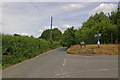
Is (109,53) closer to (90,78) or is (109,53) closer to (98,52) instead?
(98,52)

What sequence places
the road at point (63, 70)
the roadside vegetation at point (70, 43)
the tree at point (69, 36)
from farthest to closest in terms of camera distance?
the tree at point (69, 36) < the roadside vegetation at point (70, 43) < the road at point (63, 70)

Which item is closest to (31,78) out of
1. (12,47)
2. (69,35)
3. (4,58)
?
(4,58)

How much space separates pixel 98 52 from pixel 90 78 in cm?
1279

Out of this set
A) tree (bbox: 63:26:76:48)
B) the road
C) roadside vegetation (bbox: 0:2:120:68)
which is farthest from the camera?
tree (bbox: 63:26:76:48)

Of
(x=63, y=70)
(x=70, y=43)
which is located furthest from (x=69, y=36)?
(x=63, y=70)

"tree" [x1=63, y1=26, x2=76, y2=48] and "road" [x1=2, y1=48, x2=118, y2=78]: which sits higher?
"tree" [x1=63, y1=26, x2=76, y2=48]

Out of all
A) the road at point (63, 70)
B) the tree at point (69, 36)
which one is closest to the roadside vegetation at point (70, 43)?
the tree at point (69, 36)

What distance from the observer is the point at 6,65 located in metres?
8.73

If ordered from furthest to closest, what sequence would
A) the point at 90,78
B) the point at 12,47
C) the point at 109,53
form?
the point at 109,53
the point at 12,47
the point at 90,78

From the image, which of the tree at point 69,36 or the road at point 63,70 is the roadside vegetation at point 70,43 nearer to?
the tree at point 69,36

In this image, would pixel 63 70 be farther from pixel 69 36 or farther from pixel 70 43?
pixel 70 43

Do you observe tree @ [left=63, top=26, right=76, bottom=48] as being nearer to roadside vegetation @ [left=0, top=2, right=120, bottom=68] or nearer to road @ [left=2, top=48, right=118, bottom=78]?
roadside vegetation @ [left=0, top=2, right=120, bottom=68]

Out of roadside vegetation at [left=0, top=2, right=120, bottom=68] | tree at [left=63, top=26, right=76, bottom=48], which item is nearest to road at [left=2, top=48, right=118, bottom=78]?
roadside vegetation at [left=0, top=2, right=120, bottom=68]

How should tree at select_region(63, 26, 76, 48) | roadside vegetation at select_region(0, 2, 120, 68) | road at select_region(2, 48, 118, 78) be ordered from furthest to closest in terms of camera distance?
tree at select_region(63, 26, 76, 48) < roadside vegetation at select_region(0, 2, 120, 68) < road at select_region(2, 48, 118, 78)
